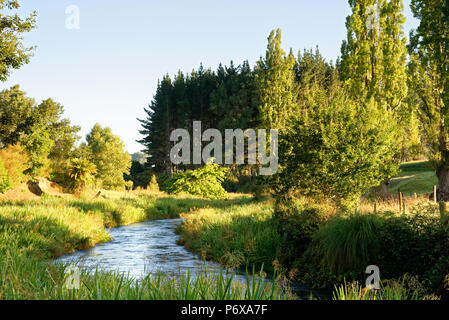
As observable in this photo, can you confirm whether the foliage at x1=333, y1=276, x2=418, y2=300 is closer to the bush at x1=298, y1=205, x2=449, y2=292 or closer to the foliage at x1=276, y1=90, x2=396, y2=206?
the bush at x1=298, y1=205, x2=449, y2=292

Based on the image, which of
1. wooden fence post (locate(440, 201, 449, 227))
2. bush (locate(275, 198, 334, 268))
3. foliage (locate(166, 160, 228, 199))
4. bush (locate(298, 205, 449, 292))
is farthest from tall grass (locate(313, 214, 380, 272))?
foliage (locate(166, 160, 228, 199))

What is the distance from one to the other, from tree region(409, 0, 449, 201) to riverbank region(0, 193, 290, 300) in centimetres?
1535

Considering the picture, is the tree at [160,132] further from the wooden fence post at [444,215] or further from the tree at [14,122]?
the wooden fence post at [444,215]

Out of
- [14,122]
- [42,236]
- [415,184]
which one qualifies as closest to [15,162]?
[14,122]

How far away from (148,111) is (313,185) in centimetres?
5735

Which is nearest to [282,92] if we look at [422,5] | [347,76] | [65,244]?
[347,76]

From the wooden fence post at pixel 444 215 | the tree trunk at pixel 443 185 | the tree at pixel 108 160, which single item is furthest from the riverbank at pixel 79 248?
the tree at pixel 108 160

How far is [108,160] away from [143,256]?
3796cm

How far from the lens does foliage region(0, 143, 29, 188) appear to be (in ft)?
86.1

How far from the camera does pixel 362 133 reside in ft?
46.7

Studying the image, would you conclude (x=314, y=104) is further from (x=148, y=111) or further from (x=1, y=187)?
(x=148, y=111)

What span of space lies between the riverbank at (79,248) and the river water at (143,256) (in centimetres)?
84

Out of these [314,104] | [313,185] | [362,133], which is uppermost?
[314,104]

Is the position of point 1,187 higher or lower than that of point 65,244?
higher
